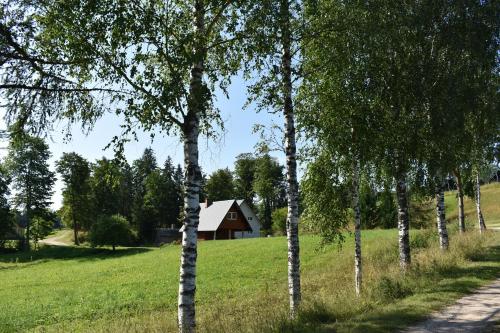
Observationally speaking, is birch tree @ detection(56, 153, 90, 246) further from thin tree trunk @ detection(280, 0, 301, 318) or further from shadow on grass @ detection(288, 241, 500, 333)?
shadow on grass @ detection(288, 241, 500, 333)

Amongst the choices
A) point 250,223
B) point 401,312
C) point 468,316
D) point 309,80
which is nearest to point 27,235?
point 250,223

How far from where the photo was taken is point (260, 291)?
19875mm

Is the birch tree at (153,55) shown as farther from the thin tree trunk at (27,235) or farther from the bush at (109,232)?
the thin tree trunk at (27,235)

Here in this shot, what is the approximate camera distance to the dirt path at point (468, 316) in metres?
7.99

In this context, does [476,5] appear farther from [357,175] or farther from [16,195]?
[16,195]

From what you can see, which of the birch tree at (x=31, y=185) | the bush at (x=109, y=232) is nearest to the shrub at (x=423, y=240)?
the bush at (x=109, y=232)

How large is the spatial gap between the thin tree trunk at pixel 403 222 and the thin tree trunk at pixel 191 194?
9.03 metres

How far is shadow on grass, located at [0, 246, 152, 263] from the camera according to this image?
5535 cm

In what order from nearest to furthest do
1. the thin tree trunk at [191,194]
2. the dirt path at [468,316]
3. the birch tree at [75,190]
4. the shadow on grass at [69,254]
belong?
the dirt path at [468,316] < the thin tree trunk at [191,194] < the shadow on grass at [69,254] < the birch tree at [75,190]

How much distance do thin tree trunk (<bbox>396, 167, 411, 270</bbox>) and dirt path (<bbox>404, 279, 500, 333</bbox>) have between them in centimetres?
426

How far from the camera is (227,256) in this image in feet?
118

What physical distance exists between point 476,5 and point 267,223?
80.4 m

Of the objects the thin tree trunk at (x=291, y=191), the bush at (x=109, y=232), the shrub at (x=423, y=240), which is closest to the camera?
the thin tree trunk at (x=291, y=191)

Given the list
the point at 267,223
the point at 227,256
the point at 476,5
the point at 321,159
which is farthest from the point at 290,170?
the point at 267,223
